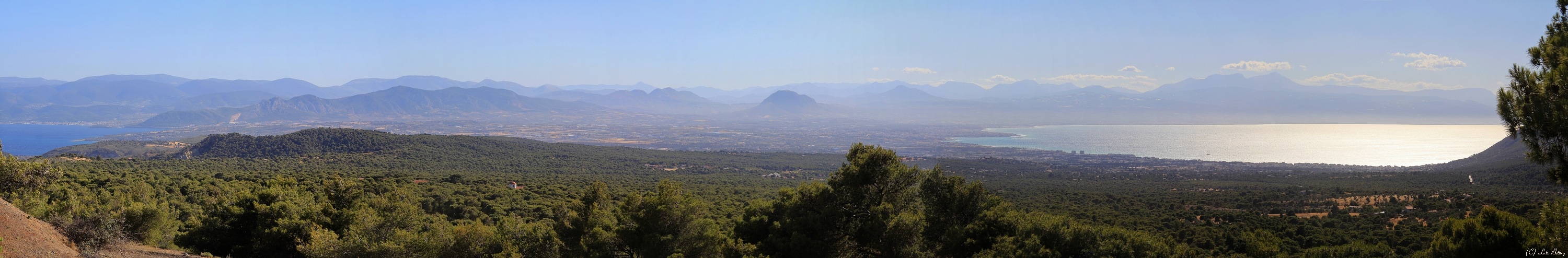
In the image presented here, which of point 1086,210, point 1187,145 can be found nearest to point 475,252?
point 1086,210

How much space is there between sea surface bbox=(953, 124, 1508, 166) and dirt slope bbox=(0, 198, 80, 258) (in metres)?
108

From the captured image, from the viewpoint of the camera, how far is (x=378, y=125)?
184000 millimetres

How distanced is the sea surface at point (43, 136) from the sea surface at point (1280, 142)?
15539cm

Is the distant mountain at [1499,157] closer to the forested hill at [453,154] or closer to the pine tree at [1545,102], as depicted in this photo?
the forested hill at [453,154]

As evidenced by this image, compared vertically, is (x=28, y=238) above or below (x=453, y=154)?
above

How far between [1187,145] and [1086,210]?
106477mm

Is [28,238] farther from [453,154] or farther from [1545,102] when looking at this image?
[453,154]

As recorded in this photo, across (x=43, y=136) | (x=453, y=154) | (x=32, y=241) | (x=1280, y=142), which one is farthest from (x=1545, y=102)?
(x=43, y=136)

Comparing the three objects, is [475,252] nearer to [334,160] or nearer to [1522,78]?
[1522,78]

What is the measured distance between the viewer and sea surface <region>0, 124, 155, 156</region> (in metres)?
94.5

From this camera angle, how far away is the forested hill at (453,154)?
53.2 m

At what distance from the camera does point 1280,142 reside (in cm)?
12781

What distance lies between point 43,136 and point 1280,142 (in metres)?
249

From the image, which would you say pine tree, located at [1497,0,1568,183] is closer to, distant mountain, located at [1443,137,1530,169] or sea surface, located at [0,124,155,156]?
distant mountain, located at [1443,137,1530,169]
